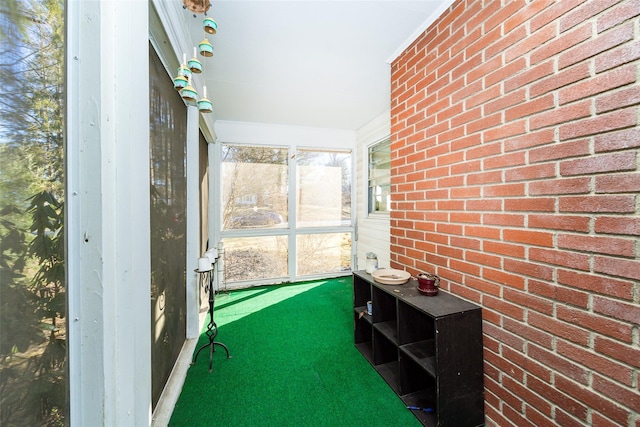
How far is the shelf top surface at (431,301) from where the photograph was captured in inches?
56.0

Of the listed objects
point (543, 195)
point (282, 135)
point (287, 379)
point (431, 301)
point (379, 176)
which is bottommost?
point (287, 379)

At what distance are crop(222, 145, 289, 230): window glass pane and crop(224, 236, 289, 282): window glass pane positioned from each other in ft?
0.81

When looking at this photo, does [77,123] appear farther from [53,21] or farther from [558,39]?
[558,39]

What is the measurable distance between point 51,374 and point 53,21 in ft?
3.35

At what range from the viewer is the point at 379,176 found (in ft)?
12.7

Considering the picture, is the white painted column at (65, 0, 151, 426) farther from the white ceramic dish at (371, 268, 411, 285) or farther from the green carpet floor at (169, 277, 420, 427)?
the white ceramic dish at (371, 268, 411, 285)

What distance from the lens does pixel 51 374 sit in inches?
27.9

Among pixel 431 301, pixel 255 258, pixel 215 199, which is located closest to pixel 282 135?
pixel 215 199

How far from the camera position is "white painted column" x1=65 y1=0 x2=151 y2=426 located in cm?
79

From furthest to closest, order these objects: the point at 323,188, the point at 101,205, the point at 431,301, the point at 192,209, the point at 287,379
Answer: the point at 323,188 → the point at 192,209 → the point at 287,379 → the point at 431,301 → the point at 101,205

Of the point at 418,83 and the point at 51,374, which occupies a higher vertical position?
the point at 418,83

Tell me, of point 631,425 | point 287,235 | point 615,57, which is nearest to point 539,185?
point 615,57

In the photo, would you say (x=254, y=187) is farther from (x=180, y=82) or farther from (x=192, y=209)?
(x=180, y=82)

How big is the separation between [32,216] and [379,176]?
3673mm
